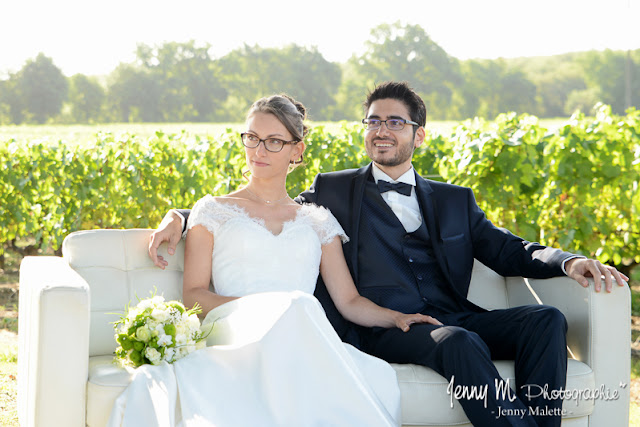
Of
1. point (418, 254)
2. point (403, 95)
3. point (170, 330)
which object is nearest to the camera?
point (170, 330)

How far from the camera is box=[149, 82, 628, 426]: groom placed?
114 inches

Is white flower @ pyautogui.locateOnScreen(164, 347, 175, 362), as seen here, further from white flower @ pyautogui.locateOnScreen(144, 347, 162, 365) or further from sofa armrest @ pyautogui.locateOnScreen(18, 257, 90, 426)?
sofa armrest @ pyautogui.locateOnScreen(18, 257, 90, 426)

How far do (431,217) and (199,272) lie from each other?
1185 mm

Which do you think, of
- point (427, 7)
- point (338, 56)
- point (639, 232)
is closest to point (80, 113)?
point (338, 56)

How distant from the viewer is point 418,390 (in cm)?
269

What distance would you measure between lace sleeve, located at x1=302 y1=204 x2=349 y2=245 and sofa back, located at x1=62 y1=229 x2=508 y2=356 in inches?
25.0

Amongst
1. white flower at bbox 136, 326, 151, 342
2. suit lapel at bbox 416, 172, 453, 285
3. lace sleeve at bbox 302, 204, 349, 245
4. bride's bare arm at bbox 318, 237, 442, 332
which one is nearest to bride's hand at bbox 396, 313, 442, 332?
bride's bare arm at bbox 318, 237, 442, 332

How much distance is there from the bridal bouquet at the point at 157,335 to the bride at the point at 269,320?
5 cm

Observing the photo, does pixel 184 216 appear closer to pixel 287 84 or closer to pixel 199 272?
pixel 199 272

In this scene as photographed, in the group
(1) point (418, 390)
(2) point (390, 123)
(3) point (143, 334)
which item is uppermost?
(2) point (390, 123)

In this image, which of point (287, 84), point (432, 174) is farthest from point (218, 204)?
point (287, 84)

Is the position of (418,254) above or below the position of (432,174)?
below

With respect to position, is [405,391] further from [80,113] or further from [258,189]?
[80,113]

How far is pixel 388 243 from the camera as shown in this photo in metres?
3.40
